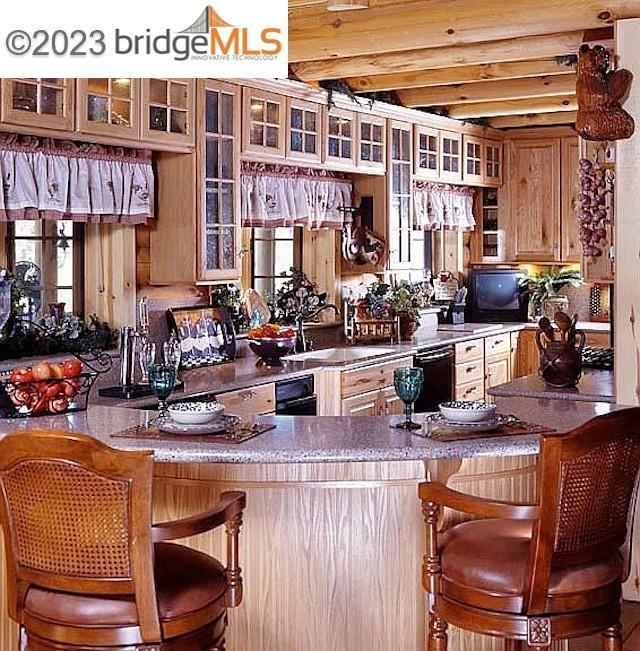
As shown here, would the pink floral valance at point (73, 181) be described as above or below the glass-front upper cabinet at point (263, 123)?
below

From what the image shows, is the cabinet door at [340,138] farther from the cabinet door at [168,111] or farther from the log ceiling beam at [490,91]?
the cabinet door at [168,111]

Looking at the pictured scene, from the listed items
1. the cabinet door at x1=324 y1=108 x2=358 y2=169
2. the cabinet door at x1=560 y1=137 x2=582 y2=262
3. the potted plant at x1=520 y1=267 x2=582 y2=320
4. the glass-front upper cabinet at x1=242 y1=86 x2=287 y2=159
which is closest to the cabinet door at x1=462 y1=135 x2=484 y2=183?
the cabinet door at x1=560 y1=137 x2=582 y2=262

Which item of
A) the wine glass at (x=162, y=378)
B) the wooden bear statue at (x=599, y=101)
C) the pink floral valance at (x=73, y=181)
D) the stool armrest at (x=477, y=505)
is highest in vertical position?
the wooden bear statue at (x=599, y=101)

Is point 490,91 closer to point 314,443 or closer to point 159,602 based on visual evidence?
point 314,443

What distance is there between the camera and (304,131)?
650cm

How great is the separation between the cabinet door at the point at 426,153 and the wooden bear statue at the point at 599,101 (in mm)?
3446

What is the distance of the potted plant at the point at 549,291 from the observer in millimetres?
9070

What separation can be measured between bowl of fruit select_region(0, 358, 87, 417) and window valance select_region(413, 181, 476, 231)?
4.79m

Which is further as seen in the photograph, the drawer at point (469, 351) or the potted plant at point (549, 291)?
the potted plant at point (549, 291)

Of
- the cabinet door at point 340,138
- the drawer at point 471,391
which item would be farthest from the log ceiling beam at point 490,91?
the drawer at point 471,391

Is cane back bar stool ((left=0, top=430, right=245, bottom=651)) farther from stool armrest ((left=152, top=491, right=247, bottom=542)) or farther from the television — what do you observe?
the television

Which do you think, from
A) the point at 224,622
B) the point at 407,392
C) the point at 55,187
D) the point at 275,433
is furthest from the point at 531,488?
the point at 55,187

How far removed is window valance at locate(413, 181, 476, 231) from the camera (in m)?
8.17

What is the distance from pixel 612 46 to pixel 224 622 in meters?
3.66
